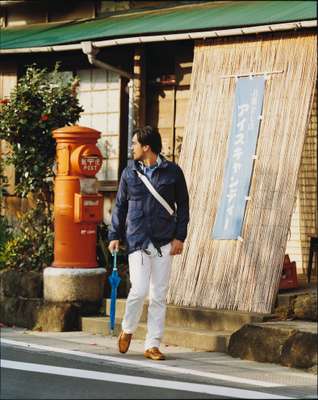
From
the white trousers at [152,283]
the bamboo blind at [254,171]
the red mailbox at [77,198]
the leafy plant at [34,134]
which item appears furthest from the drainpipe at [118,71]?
the white trousers at [152,283]

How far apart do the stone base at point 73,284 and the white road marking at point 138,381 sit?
2707 mm

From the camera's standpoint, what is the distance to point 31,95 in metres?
14.5

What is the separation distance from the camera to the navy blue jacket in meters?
10.2

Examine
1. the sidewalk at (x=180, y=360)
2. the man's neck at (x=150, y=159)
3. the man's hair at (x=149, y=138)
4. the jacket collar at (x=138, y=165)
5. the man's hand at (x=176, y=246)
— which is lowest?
the sidewalk at (x=180, y=360)

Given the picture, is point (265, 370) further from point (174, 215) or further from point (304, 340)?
point (174, 215)

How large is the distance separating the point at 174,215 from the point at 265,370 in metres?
1.64

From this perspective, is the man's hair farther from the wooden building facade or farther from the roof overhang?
the roof overhang

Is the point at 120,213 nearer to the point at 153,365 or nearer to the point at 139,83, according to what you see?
the point at 153,365

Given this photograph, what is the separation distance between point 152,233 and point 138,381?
1716mm

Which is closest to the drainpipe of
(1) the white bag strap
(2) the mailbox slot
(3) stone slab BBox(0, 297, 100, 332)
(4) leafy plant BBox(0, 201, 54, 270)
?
(4) leafy plant BBox(0, 201, 54, 270)

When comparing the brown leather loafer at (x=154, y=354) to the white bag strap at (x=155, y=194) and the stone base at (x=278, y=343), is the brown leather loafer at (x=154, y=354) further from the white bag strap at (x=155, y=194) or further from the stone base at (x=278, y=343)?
the white bag strap at (x=155, y=194)

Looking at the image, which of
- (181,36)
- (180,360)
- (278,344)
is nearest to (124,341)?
(180,360)

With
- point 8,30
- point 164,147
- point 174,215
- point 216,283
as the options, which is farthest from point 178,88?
point 174,215

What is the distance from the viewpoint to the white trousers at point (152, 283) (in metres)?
10.2
